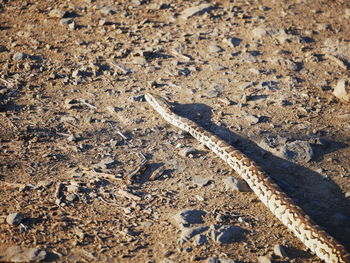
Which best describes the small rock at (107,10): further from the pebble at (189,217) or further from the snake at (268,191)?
the pebble at (189,217)

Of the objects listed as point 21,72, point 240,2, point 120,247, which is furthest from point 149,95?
point 240,2

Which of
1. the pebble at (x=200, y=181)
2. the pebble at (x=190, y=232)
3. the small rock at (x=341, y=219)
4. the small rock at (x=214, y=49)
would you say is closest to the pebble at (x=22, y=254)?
the pebble at (x=190, y=232)

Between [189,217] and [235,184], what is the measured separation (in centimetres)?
117

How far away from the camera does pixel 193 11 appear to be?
38.3ft

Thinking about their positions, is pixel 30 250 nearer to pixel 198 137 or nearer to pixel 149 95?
pixel 198 137

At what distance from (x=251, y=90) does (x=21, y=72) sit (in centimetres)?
534

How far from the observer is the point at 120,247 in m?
5.50

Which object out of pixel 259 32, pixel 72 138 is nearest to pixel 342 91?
pixel 259 32

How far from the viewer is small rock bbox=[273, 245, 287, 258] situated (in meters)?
5.65

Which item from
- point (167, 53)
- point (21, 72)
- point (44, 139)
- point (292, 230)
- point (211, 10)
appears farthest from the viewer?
point (211, 10)

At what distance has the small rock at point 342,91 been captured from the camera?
889 centimetres

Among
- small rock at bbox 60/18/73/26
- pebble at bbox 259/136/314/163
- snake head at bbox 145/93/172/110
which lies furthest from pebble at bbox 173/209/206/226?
small rock at bbox 60/18/73/26

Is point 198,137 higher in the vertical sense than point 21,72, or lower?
lower

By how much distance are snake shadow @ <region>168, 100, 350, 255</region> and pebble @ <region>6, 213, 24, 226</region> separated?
13.2 feet
